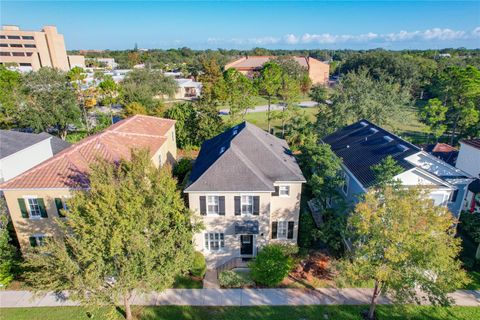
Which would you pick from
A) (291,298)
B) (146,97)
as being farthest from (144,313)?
(146,97)

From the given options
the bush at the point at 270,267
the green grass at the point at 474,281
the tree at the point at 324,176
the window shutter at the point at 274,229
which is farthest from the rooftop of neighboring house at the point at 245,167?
the green grass at the point at 474,281

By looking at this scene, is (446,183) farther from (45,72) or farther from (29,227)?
(45,72)

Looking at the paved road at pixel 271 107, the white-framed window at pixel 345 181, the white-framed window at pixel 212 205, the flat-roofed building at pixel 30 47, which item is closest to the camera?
the white-framed window at pixel 212 205

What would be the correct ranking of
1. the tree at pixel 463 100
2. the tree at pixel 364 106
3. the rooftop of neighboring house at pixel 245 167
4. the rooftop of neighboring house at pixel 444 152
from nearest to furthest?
the rooftop of neighboring house at pixel 245 167, the rooftop of neighboring house at pixel 444 152, the tree at pixel 364 106, the tree at pixel 463 100

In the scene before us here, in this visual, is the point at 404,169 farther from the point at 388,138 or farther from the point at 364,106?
the point at 364,106

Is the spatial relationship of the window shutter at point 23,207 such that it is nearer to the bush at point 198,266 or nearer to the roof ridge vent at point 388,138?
the bush at point 198,266

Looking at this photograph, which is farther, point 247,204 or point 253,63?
point 253,63

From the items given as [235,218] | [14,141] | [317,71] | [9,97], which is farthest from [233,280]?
[317,71]

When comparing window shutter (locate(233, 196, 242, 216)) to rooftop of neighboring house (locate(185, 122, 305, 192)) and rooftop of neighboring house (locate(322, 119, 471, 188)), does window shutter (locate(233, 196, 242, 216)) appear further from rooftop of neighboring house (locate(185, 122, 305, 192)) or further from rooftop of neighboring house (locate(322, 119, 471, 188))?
rooftop of neighboring house (locate(322, 119, 471, 188))
